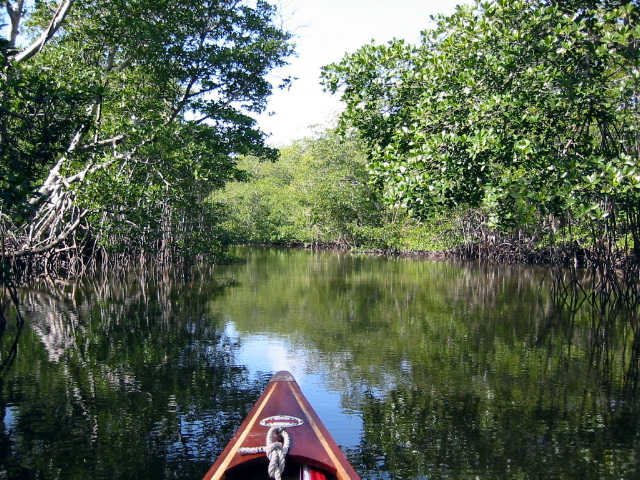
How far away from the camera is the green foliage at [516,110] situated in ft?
18.1

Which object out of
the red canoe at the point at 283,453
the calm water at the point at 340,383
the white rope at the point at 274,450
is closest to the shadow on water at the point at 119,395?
the calm water at the point at 340,383

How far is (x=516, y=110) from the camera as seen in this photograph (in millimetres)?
6047

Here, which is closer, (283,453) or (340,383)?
(283,453)

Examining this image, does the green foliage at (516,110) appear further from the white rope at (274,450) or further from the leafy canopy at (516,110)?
the white rope at (274,450)

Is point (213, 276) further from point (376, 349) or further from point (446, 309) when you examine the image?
point (376, 349)

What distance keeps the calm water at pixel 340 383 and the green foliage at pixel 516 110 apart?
5.44 ft

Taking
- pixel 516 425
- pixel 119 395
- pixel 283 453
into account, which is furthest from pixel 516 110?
pixel 119 395

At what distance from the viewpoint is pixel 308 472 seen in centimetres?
327

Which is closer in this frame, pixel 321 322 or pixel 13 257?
pixel 321 322

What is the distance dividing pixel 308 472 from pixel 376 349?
3994mm

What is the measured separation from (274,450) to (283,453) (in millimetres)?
51

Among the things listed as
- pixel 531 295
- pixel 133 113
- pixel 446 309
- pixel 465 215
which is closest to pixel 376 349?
pixel 446 309

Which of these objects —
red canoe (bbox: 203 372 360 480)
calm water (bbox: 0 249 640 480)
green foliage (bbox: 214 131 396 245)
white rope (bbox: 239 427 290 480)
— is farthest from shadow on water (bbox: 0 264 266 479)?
green foliage (bbox: 214 131 396 245)

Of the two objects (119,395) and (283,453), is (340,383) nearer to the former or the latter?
(119,395)
